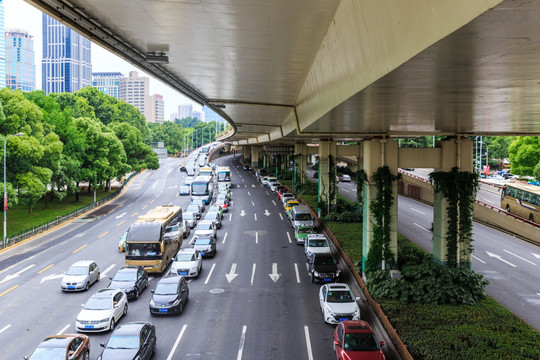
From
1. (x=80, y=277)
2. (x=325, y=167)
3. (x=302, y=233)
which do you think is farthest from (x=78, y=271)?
(x=325, y=167)

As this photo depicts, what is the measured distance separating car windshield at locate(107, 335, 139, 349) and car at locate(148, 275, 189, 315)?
166 inches

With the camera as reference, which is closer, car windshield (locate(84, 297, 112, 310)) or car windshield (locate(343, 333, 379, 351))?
car windshield (locate(343, 333, 379, 351))

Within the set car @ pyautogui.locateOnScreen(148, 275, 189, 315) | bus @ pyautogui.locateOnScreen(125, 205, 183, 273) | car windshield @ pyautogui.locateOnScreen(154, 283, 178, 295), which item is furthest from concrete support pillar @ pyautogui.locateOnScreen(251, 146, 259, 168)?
car windshield @ pyautogui.locateOnScreen(154, 283, 178, 295)

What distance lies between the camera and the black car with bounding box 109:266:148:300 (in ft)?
67.4

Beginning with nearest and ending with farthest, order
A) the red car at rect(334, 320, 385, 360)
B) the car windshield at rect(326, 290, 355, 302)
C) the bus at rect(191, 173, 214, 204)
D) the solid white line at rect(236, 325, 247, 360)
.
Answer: the red car at rect(334, 320, 385, 360)
the solid white line at rect(236, 325, 247, 360)
the car windshield at rect(326, 290, 355, 302)
the bus at rect(191, 173, 214, 204)

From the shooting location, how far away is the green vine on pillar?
20.7 meters

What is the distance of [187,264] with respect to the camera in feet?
79.7

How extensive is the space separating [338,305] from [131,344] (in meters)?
8.33

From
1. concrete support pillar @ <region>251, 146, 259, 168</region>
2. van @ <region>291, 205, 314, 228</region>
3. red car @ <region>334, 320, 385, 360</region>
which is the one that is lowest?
red car @ <region>334, 320, 385, 360</region>

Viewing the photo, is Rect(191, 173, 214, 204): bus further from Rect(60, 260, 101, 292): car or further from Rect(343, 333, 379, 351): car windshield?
Rect(343, 333, 379, 351): car windshield

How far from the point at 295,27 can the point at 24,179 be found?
31.2 meters

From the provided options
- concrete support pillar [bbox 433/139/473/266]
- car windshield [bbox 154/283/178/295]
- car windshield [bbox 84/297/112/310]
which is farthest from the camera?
concrete support pillar [bbox 433/139/473/266]

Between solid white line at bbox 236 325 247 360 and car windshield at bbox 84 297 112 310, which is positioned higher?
car windshield at bbox 84 297 112 310

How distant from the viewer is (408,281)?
786 inches
